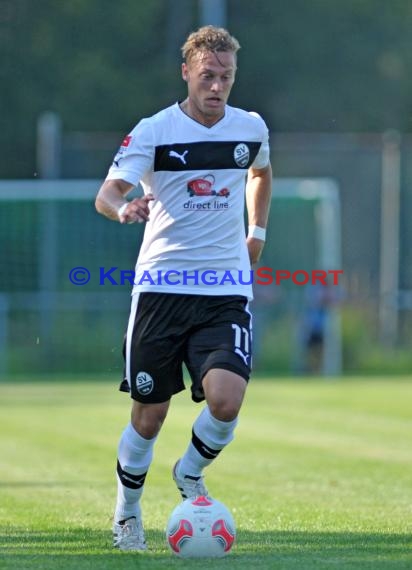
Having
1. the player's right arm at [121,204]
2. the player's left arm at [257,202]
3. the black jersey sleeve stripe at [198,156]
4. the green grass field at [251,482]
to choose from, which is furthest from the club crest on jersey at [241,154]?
the green grass field at [251,482]

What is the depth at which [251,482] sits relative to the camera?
10.2 m

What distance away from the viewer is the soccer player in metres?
6.49

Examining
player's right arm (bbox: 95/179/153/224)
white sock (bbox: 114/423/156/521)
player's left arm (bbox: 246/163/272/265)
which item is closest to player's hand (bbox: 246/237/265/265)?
player's left arm (bbox: 246/163/272/265)

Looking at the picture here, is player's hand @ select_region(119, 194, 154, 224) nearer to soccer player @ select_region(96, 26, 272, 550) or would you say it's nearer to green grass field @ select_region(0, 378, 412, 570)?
soccer player @ select_region(96, 26, 272, 550)

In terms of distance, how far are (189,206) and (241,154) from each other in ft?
1.23

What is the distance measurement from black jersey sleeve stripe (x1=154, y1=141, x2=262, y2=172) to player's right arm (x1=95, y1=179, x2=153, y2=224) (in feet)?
0.74

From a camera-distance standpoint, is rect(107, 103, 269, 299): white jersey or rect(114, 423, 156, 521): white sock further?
rect(114, 423, 156, 521): white sock

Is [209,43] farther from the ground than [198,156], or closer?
farther from the ground

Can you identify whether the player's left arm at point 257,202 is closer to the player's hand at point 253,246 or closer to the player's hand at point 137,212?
the player's hand at point 253,246

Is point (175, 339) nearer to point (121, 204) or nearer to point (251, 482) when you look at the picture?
point (121, 204)

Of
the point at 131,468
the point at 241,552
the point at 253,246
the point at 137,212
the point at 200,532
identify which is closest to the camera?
the point at 137,212

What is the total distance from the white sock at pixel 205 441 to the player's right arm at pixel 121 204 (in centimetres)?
94

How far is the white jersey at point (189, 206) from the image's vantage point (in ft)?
21.4

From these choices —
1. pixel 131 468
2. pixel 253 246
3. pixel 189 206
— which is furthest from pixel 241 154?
pixel 131 468
